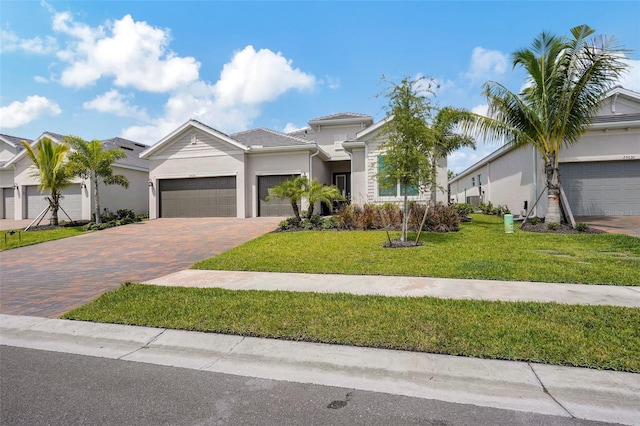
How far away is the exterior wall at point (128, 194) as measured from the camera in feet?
74.8

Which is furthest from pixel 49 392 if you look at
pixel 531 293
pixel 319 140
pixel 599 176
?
pixel 319 140

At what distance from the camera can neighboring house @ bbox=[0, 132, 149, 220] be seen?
22469 mm

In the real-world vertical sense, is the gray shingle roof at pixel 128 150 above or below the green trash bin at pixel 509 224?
above

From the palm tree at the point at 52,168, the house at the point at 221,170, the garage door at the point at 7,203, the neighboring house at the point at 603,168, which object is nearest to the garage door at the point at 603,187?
the neighboring house at the point at 603,168

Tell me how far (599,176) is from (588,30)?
7518 mm

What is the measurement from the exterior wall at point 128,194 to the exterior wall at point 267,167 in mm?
9740

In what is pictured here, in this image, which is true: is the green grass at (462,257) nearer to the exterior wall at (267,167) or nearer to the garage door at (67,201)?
the exterior wall at (267,167)

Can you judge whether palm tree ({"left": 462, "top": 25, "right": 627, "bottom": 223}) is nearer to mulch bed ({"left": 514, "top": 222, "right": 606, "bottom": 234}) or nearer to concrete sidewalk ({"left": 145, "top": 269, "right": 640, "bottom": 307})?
mulch bed ({"left": 514, "top": 222, "right": 606, "bottom": 234})

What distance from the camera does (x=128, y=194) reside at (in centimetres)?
2461

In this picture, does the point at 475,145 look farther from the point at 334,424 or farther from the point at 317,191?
the point at 334,424

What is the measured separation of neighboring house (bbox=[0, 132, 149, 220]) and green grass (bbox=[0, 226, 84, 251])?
15.3 ft

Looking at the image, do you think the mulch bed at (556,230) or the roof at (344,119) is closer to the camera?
the mulch bed at (556,230)

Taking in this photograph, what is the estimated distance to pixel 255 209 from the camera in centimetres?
2070

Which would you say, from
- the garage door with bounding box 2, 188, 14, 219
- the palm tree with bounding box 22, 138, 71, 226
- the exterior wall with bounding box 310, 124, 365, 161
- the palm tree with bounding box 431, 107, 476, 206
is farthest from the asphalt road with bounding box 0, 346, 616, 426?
the garage door with bounding box 2, 188, 14, 219
